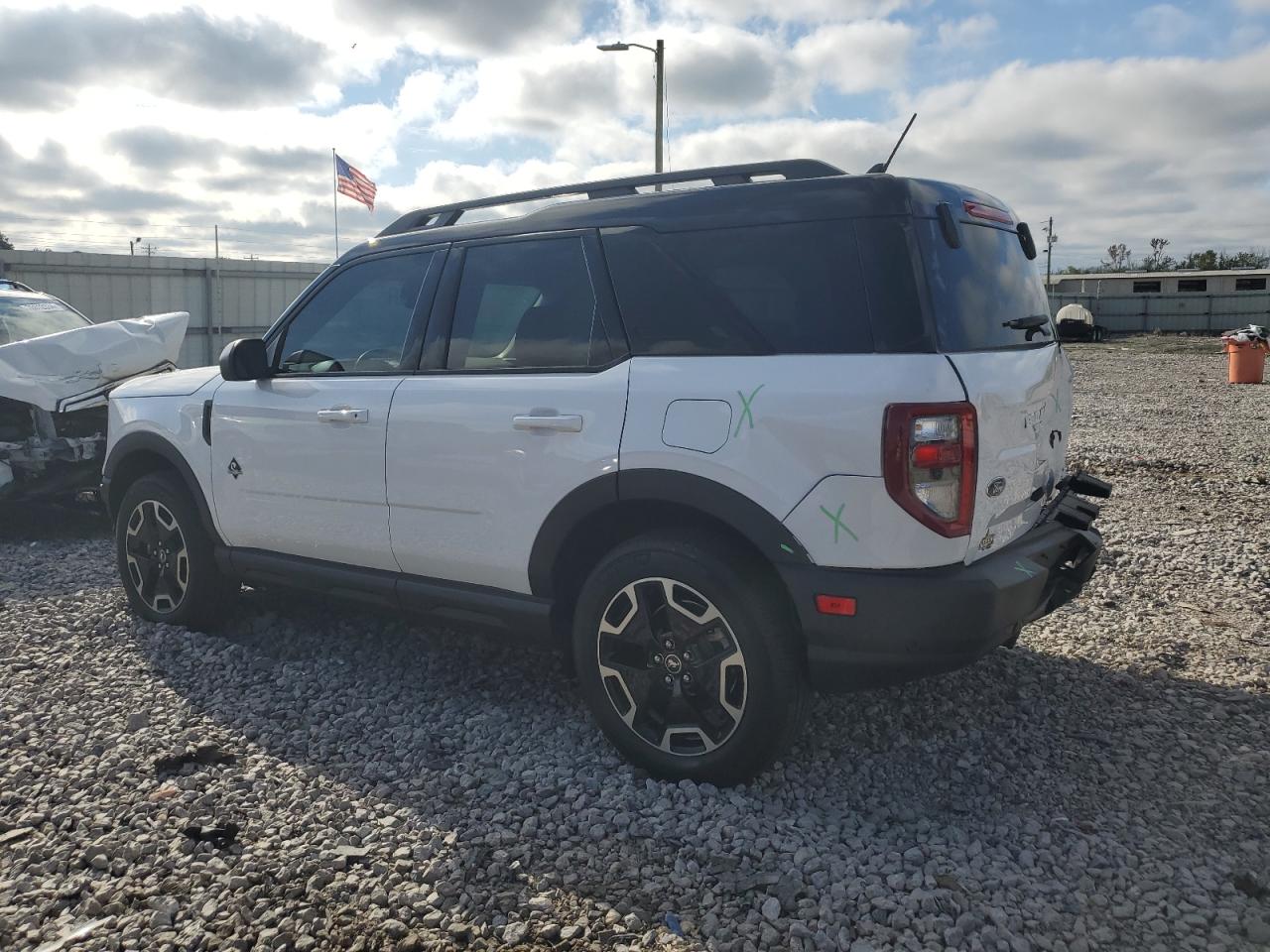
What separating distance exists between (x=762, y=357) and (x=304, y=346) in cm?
233

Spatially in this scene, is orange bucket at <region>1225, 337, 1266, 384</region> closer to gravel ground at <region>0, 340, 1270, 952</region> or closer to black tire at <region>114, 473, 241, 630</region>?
gravel ground at <region>0, 340, 1270, 952</region>

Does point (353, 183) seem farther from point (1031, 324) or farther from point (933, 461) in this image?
point (933, 461)

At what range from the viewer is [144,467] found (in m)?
5.24

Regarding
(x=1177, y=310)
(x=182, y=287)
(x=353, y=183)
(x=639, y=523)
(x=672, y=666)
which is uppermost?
(x=353, y=183)

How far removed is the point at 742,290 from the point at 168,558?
11.0 ft

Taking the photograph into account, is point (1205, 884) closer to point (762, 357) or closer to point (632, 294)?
point (762, 357)

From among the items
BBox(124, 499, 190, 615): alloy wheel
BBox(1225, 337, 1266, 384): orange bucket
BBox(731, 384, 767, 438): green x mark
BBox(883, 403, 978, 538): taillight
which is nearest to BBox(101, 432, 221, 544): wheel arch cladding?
BBox(124, 499, 190, 615): alloy wheel

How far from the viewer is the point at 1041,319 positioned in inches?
151

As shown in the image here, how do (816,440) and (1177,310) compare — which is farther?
(1177,310)

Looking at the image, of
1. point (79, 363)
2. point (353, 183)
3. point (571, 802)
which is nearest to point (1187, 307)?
point (353, 183)

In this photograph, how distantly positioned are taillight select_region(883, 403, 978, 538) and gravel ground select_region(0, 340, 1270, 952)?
40.7 inches

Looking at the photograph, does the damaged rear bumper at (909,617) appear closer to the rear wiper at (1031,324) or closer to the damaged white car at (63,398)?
the rear wiper at (1031,324)

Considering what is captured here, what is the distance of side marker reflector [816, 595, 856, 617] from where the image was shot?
2990mm

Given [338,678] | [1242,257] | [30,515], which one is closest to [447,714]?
[338,678]
